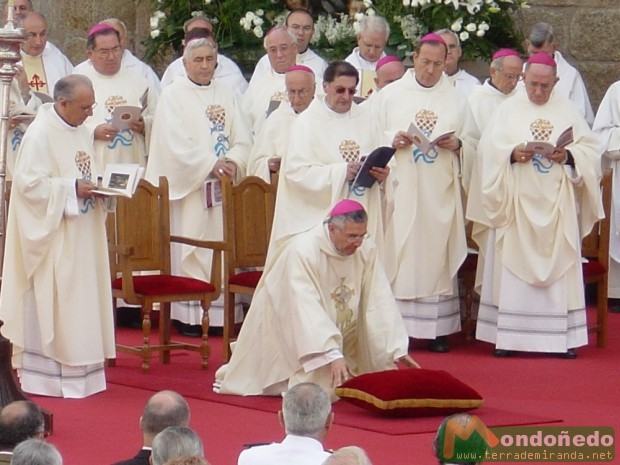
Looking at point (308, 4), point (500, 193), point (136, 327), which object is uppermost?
point (308, 4)

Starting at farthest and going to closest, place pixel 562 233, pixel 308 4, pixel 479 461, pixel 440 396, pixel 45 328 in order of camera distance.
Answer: pixel 308 4 → pixel 562 233 → pixel 45 328 → pixel 440 396 → pixel 479 461

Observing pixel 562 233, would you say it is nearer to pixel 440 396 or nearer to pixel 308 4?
pixel 440 396

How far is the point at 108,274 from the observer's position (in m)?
10.2

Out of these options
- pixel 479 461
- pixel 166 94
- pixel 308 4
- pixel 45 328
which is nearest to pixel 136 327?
pixel 166 94

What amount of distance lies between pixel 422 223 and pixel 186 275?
171 centimetres

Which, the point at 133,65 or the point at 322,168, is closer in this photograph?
the point at 322,168

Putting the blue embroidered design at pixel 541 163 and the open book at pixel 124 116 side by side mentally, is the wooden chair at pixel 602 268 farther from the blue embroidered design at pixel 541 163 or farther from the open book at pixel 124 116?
the open book at pixel 124 116

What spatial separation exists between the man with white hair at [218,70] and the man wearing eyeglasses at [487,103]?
1836mm

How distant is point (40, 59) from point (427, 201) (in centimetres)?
324

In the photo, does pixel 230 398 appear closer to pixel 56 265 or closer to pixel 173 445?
pixel 56 265

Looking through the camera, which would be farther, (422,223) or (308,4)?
(308,4)

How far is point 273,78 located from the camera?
42.6 feet

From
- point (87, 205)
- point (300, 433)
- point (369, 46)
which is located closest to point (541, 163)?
point (369, 46)

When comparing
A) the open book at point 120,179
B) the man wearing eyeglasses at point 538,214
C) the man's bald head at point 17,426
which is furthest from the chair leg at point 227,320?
the man's bald head at point 17,426
